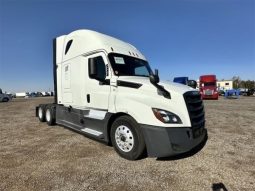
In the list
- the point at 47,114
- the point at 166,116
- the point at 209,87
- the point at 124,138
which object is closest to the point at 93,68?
the point at 124,138

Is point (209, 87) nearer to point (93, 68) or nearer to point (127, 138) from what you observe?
point (93, 68)


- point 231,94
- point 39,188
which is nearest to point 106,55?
point 39,188

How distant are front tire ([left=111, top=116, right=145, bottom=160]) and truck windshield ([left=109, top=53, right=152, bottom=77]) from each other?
130 centimetres

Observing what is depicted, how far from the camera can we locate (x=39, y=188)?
3.82 m

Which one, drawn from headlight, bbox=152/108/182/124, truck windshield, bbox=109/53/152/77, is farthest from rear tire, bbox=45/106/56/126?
headlight, bbox=152/108/182/124

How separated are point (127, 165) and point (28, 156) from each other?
248 cm

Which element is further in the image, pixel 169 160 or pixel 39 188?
pixel 169 160

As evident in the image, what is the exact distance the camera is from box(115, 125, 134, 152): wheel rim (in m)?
5.19

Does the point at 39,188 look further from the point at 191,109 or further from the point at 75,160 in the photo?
the point at 191,109

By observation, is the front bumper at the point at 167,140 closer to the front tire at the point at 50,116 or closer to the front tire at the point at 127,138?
the front tire at the point at 127,138

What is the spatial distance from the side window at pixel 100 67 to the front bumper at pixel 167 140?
1967 mm

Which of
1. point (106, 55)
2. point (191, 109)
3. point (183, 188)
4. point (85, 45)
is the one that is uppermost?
point (85, 45)

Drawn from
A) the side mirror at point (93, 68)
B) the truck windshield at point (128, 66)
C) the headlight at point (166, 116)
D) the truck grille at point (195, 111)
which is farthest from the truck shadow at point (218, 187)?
the side mirror at point (93, 68)

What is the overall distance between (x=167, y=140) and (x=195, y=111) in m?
1.10
